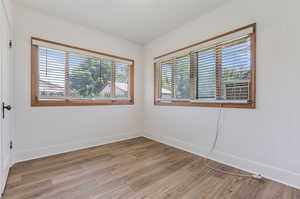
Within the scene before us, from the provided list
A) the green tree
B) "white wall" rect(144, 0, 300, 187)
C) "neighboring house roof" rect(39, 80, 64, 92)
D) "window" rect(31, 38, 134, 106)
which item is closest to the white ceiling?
"white wall" rect(144, 0, 300, 187)

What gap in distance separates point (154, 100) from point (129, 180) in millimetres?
2117

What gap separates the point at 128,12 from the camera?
2500 mm

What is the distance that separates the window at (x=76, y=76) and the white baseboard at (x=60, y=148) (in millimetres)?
794

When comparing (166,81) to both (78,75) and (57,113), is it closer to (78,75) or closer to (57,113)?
(78,75)

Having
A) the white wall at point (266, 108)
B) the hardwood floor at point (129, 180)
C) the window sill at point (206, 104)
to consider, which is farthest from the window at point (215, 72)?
the hardwood floor at point (129, 180)

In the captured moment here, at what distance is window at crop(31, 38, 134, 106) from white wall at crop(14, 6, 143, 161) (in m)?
0.12

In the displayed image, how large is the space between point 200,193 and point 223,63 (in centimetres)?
192

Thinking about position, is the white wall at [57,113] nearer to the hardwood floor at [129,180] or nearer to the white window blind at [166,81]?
the hardwood floor at [129,180]

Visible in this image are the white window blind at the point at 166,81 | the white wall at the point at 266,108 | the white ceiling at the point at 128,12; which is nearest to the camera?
the white wall at the point at 266,108

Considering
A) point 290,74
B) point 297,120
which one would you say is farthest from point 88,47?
point 297,120

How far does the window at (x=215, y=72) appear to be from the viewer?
2.03 meters

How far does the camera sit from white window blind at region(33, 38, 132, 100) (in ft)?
8.26

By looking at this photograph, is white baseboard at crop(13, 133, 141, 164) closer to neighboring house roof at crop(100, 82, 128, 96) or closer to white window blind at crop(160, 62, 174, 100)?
neighboring house roof at crop(100, 82, 128, 96)

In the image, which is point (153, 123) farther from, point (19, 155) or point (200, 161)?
point (19, 155)
